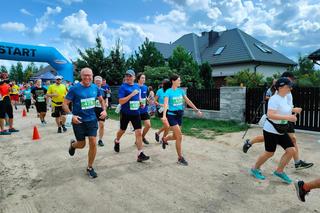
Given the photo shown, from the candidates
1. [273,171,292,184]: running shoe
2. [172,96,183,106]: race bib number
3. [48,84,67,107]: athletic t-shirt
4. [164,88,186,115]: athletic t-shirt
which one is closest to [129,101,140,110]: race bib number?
[164,88,186,115]: athletic t-shirt

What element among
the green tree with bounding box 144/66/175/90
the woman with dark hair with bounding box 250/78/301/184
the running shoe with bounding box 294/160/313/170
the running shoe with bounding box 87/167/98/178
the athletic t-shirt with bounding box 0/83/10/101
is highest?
the green tree with bounding box 144/66/175/90

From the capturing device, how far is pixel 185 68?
17734mm

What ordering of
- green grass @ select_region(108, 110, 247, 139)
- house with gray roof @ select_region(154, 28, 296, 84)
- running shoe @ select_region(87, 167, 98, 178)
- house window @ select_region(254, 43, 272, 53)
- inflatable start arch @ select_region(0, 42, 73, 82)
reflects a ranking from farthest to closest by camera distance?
house window @ select_region(254, 43, 272, 53) → house with gray roof @ select_region(154, 28, 296, 84) → inflatable start arch @ select_region(0, 42, 73, 82) → green grass @ select_region(108, 110, 247, 139) → running shoe @ select_region(87, 167, 98, 178)

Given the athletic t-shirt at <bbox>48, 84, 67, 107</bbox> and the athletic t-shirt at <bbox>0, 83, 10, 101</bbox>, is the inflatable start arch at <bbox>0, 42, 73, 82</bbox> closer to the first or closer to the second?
the athletic t-shirt at <bbox>0, 83, 10, 101</bbox>

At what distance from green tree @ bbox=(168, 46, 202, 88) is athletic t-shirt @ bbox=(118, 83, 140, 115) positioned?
452 inches

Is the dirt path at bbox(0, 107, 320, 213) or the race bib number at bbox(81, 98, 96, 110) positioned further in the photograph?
the race bib number at bbox(81, 98, 96, 110)

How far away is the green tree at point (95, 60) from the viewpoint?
22328 millimetres

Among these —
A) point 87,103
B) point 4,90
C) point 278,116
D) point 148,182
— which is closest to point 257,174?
point 278,116

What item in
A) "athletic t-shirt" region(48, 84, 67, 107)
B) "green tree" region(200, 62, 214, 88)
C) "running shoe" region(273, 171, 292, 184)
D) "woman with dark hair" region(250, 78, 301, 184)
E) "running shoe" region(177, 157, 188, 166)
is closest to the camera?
"woman with dark hair" region(250, 78, 301, 184)

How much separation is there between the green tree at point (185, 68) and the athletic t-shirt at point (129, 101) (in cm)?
1148

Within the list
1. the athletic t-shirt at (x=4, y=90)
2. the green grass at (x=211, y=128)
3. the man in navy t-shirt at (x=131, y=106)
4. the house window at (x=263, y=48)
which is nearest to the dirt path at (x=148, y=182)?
the man in navy t-shirt at (x=131, y=106)

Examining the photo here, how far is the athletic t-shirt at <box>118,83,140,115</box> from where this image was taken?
5836 mm

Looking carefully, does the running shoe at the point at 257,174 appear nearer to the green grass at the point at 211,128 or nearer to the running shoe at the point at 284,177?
the running shoe at the point at 284,177

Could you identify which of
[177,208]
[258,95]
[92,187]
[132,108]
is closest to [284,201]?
[177,208]
